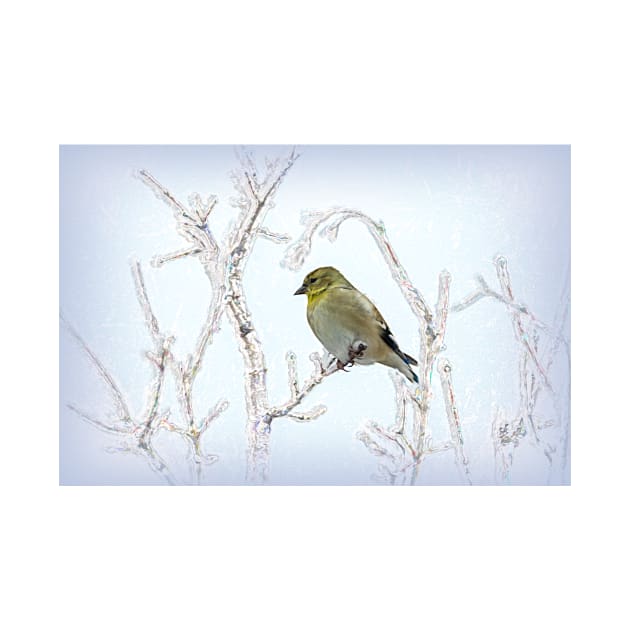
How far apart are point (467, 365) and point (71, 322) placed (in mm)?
1622

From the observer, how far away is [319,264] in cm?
692

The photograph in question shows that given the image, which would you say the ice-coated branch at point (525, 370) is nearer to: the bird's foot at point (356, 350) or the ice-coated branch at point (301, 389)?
the bird's foot at point (356, 350)

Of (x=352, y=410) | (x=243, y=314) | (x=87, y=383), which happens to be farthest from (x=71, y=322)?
(x=352, y=410)

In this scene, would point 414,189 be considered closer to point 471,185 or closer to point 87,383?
point 471,185

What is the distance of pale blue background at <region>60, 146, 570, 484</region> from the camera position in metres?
6.92

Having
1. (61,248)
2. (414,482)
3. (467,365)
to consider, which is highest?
(61,248)

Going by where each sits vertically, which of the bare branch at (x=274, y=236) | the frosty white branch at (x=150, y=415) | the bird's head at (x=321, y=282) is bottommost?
the frosty white branch at (x=150, y=415)

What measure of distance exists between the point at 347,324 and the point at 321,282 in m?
0.20

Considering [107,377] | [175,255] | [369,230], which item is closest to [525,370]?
[369,230]

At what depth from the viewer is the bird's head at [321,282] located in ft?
22.7

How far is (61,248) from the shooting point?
695cm

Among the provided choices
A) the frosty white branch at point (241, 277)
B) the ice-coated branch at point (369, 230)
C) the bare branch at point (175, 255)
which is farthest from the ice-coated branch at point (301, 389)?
the bare branch at point (175, 255)

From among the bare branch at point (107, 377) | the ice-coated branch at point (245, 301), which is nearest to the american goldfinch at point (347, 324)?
the ice-coated branch at point (245, 301)

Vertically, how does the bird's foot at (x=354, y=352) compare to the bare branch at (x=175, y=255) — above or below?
below
